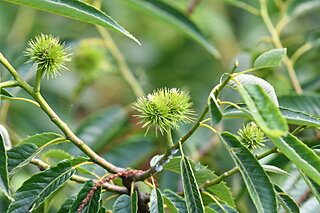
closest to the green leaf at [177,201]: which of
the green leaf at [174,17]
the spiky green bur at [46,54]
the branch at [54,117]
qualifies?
the branch at [54,117]

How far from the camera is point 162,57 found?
3.12m

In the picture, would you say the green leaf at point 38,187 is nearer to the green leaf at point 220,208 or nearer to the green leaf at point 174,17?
the green leaf at point 220,208

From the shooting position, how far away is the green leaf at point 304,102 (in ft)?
5.27

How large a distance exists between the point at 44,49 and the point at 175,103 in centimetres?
28

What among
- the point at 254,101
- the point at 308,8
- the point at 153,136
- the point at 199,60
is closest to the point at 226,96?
the point at 153,136

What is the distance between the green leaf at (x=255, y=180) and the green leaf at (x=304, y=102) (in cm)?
79

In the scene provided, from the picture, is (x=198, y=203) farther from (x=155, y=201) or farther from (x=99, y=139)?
(x=99, y=139)

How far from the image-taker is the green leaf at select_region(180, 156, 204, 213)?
87cm

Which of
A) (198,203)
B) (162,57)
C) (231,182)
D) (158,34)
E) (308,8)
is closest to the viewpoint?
(198,203)

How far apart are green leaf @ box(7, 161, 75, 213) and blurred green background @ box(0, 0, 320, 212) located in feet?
1.84

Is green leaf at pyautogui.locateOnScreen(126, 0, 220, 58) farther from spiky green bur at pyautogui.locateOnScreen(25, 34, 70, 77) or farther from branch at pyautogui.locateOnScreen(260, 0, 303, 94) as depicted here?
spiky green bur at pyautogui.locateOnScreen(25, 34, 70, 77)

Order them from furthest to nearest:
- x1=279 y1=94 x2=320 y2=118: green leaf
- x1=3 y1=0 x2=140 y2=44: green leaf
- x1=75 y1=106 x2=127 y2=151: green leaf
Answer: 1. x1=75 y1=106 x2=127 y2=151: green leaf
2. x1=279 y1=94 x2=320 y2=118: green leaf
3. x1=3 y1=0 x2=140 y2=44: green leaf

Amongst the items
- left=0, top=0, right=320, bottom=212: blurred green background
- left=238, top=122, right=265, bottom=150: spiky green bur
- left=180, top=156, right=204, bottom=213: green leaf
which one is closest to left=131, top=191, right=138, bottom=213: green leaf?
left=180, top=156, right=204, bottom=213: green leaf

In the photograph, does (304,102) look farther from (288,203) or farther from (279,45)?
(288,203)
